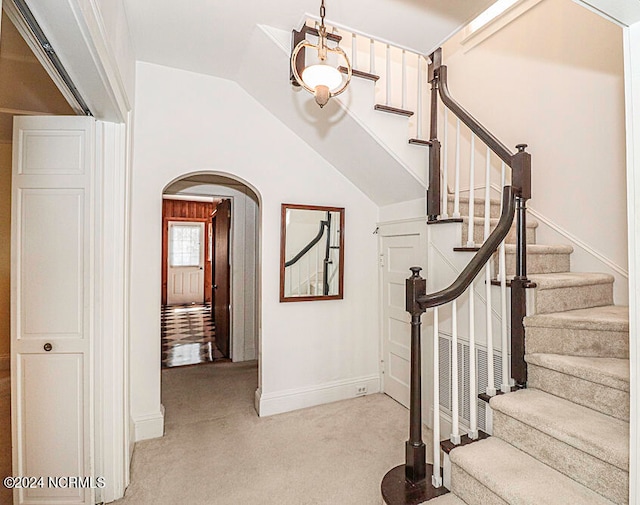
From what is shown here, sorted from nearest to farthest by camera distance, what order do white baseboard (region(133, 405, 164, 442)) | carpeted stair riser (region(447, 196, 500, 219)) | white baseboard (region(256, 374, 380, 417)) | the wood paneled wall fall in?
white baseboard (region(133, 405, 164, 442)), carpeted stair riser (region(447, 196, 500, 219)), white baseboard (region(256, 374, 380, 417)), the wood paneled wall

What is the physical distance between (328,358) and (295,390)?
41 cm

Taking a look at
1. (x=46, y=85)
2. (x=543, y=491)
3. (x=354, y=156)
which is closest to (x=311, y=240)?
(x=354, y=156)

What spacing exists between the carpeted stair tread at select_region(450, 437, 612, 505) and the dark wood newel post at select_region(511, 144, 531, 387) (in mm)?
439

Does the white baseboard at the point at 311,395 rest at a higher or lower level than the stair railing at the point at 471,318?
lower

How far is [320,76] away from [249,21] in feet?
3.20

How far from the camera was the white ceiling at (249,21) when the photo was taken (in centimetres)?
212

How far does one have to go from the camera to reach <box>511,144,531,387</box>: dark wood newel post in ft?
6.69

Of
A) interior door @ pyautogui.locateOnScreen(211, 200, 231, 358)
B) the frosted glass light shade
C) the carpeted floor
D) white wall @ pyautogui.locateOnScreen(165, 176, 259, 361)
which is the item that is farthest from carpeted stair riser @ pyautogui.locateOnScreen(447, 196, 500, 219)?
interior door @ pyautogui.locateOnScreen(211, 200, 231, 358)

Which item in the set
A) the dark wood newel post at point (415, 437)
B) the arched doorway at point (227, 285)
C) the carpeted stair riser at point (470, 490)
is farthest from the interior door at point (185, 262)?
the carpeted stair riser at point (470, 490)

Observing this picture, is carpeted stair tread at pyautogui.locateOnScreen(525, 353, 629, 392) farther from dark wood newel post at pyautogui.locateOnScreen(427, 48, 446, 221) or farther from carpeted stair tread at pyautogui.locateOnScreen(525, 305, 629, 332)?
dark wood newel post at pyautogui.locateOnScreen(427, 48, 446, 221)

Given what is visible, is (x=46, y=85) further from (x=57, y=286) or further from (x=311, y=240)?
(x=311, y=240)

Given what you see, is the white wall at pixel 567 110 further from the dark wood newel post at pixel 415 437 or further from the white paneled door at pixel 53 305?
the white paneled door at pixel 53 305

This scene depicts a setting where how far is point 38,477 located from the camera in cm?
193

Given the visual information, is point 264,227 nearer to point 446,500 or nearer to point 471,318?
point 471,318
